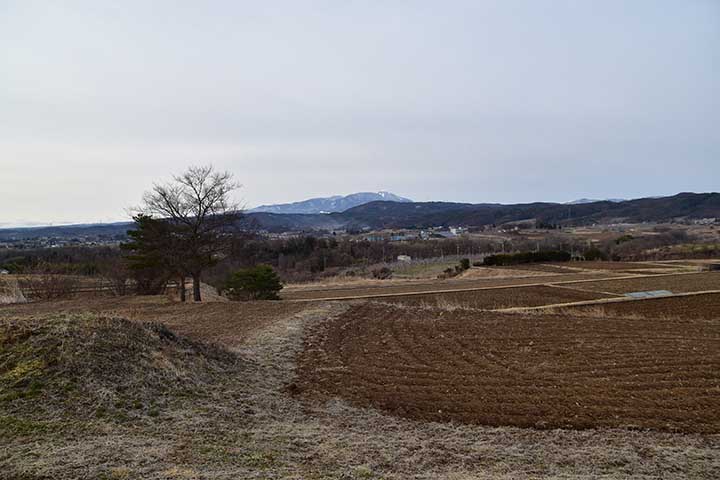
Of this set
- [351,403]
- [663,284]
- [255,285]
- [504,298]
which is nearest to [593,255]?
[663,284]

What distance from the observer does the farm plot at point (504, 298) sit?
24.0 metres

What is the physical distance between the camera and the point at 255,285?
2906 cm

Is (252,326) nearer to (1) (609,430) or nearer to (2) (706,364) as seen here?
(1) (609,430)

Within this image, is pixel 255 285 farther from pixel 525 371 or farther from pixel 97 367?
pixel 525 371

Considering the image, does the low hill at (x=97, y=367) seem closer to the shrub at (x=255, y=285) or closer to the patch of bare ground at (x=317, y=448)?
the patch of bare ground at (x=317, y=448)

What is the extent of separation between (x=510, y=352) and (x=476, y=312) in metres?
5.84

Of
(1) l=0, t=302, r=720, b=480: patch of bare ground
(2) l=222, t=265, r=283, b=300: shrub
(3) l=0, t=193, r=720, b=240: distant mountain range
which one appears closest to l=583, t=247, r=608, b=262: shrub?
(2) l=222, t=265, r=283, b=300: shrub

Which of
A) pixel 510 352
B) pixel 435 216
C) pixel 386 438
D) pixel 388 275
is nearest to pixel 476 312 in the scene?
pixel 510 352

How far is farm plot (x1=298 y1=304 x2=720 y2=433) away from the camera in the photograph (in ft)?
22.4

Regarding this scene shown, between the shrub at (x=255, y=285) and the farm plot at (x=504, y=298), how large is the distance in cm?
757

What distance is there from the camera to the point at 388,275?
58.4 meters

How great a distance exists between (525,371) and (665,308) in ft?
→ 53.8

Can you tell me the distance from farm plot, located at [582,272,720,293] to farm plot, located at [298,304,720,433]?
1627cm

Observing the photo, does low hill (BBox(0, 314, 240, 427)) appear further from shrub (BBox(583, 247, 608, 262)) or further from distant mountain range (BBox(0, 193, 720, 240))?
distant mountain range (BBox(0, 193, 720, 240))
